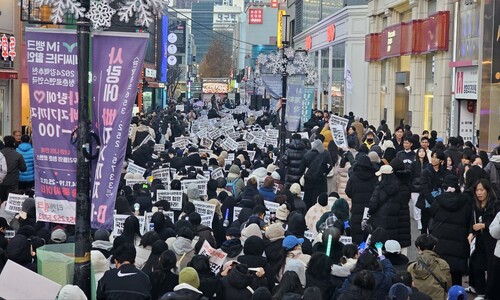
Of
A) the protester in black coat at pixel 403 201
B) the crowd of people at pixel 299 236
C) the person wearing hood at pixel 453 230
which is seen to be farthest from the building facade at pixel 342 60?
the person wearing hood at pixel 453 230

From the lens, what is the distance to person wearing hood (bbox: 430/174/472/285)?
11.4m

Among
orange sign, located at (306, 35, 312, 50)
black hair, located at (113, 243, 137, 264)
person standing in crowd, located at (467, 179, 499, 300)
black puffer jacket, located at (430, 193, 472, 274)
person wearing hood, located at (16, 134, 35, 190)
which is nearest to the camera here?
black hair, located at (113, 243, 137, 264)

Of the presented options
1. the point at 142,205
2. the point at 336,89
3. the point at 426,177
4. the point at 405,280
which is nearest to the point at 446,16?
the point at 426,177

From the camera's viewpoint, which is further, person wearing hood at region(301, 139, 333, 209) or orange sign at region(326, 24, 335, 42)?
orange sign at region(326, 24, 335, 42)

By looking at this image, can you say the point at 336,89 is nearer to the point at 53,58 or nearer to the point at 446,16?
the point at 446,16

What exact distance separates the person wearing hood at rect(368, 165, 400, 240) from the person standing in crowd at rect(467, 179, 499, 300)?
1084mm

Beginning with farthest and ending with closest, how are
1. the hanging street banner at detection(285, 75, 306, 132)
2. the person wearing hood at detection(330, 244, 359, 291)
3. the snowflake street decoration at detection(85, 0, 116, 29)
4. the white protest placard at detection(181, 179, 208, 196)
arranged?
the hanging street banner at detection(285, 75, 306, 132), the white protest placard at detection(181, 179, 208, 196), the person wearing hood at detection(330, 244, 359, 291), the snowflake street decoration at detection(85, 0, 116, 29)

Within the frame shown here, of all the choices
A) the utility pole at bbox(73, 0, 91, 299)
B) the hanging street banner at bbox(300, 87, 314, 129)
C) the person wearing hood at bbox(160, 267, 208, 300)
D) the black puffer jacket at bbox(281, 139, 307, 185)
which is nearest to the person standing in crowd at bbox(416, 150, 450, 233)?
the black puffer jacket at bbox(281, 139, 307, 185)

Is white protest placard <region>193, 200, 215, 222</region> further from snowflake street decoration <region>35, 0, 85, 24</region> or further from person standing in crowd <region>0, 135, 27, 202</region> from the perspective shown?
person standing in crowd <region>0, 135, 27, 202</region>

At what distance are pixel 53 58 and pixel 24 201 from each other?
4.52m

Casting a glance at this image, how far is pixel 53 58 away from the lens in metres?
8.39

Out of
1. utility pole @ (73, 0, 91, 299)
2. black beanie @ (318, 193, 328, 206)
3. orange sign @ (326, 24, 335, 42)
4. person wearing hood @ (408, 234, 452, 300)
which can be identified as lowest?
person wearing hood @ (408, 234, 452, 300)

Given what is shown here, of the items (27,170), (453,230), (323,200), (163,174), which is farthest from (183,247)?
(27,170)

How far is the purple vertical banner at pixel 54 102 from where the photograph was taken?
27.5ft
